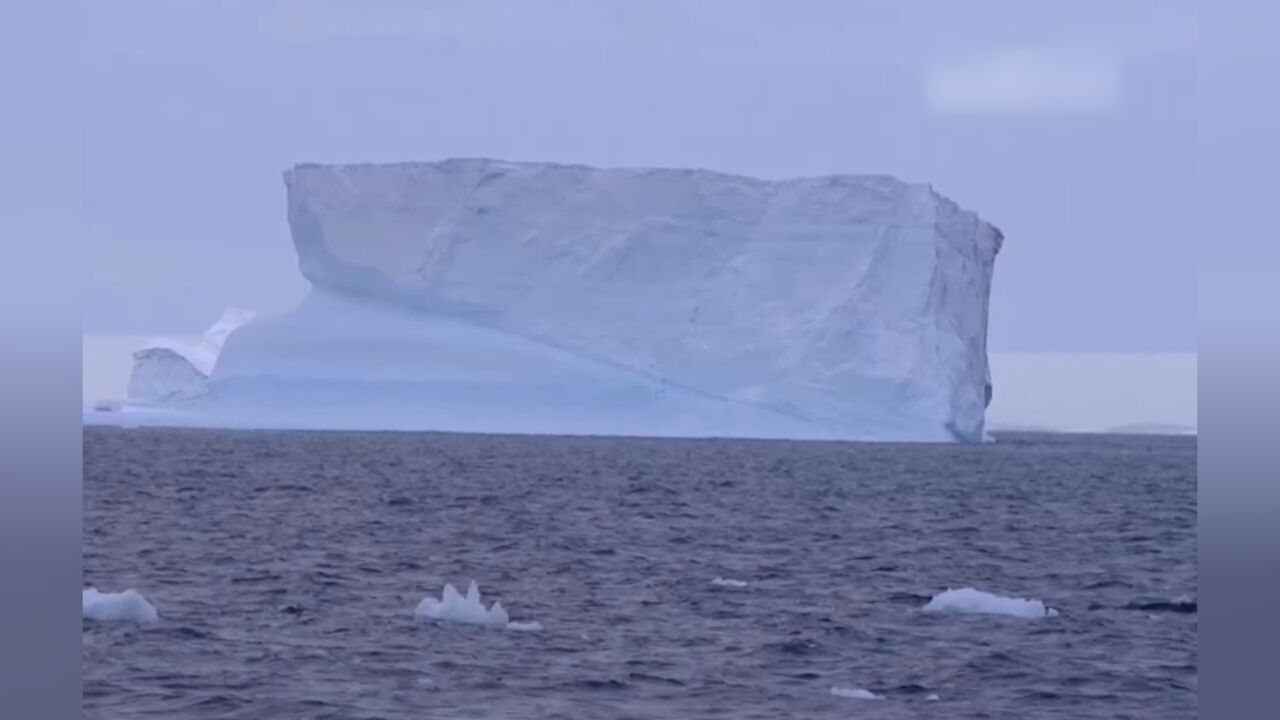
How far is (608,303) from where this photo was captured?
116 feet

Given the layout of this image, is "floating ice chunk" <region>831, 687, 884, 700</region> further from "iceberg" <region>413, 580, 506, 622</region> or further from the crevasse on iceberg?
the crevasse on iceberg

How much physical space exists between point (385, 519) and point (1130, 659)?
909 cm

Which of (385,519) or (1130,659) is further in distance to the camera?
(385,519)

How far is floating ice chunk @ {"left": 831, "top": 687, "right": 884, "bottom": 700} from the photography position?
7.43m

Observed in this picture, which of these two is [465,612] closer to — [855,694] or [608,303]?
[855,694]

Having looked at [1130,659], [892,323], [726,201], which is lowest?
[1130,659]

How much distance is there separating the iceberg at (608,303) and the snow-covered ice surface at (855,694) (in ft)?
86.1

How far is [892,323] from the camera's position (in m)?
33.7

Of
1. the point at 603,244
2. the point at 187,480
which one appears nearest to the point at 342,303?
the point at 603,244

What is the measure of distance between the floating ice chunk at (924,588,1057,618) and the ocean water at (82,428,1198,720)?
0.13 meters

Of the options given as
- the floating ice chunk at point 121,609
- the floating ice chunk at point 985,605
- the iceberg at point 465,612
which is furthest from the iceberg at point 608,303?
the floating ice chunk at point 121,609

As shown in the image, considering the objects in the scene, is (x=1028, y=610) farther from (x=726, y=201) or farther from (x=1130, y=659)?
(x=726, y=201)

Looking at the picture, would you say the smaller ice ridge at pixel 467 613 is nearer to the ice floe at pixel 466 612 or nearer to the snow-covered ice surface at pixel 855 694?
the ice floe at pixel 466 612

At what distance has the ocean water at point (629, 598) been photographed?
7.42 metres
